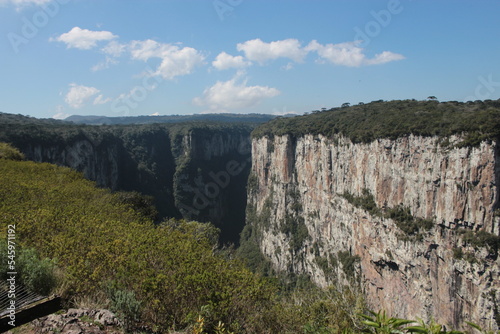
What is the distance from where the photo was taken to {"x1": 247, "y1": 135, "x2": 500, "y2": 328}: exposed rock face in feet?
143

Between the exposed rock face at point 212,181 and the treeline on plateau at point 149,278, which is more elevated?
the treeline on plateau at point 149,278

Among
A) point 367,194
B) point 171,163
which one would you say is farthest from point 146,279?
point 171,163

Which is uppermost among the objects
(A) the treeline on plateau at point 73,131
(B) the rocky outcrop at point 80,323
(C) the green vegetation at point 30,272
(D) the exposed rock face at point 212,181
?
(A) the treeline on plateau at point 73,131

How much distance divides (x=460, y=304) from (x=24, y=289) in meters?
53.2

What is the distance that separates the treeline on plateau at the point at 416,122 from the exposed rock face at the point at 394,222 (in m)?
1.43

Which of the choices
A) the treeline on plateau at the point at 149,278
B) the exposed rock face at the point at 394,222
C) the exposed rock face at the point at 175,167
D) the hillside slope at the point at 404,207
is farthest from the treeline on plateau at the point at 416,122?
the exposed rock face at the point at 175,167

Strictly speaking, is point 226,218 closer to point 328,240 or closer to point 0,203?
point 328,240

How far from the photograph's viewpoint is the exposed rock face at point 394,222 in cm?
4372

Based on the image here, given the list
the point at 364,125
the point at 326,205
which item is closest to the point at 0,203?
the point at 364,125

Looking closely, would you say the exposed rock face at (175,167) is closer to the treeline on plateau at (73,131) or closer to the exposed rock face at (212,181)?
the exposed rock face at (212,181)

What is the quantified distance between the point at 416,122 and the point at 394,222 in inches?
653

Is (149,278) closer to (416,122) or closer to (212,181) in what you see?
(416,122)

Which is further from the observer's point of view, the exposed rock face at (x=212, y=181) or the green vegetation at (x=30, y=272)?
the exposed rock face at (x=212, y=181)

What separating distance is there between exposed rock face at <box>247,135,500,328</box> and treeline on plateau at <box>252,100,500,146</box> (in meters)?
1.43
